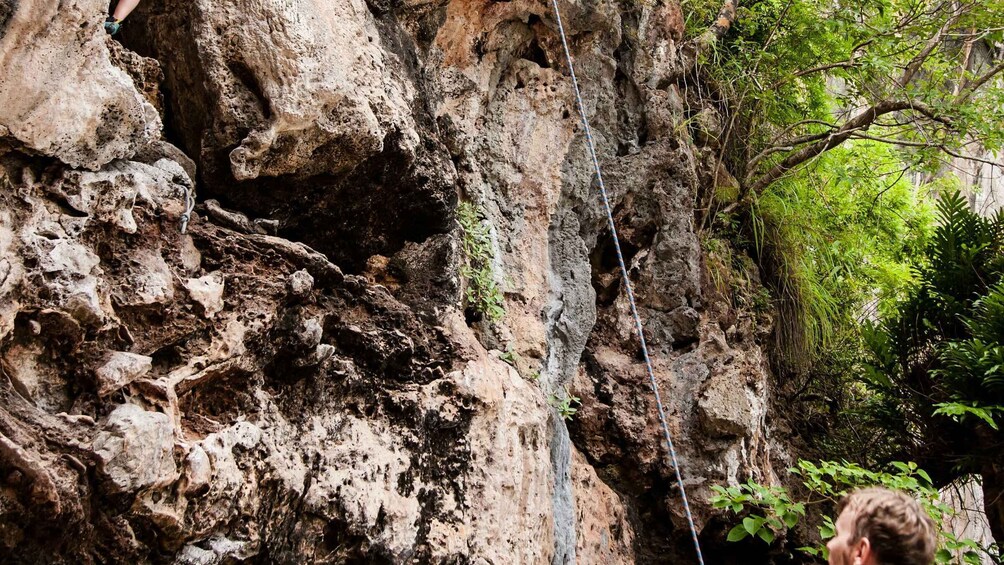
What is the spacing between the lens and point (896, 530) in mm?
1883

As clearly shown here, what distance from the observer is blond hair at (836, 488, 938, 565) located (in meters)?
1.88

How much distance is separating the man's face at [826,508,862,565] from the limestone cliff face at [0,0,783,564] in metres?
1.43

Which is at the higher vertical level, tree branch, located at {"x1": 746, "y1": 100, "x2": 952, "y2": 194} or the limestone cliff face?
tree branch, located at {"x1": 746, "y1": 100, "x2": 952, "y2": 194}

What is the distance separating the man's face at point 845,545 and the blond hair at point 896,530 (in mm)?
17

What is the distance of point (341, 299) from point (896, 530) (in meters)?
2.03

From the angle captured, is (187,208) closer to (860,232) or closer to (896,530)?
(896,530)

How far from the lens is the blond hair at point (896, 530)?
6.15ft

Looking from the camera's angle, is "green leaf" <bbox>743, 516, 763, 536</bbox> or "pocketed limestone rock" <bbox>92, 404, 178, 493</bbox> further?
"green leaf" <bbox>743, 516, 763, 536</bbox>

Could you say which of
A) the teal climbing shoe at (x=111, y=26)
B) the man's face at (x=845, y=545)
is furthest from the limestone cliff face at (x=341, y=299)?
the man's face at (x=845, y=545)

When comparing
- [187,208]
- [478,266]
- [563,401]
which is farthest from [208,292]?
[563,401]

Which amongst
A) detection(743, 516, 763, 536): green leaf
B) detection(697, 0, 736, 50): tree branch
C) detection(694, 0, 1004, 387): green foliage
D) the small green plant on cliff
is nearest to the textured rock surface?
the small green plant on cliff

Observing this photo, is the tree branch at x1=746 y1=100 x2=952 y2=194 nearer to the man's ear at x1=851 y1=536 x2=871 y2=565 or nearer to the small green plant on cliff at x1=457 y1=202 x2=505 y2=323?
the small green plant on cliff at x1=457 y1=202 x2=505 y2=323

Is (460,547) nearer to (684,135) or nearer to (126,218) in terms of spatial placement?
(126,218)

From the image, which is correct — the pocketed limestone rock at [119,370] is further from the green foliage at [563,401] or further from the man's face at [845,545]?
the green foliage at [563,401]
